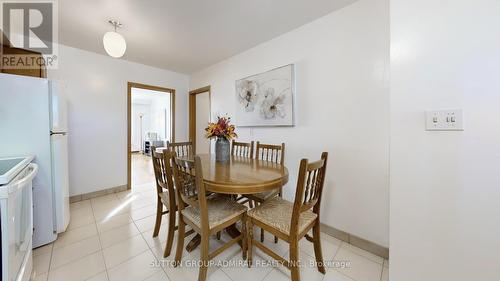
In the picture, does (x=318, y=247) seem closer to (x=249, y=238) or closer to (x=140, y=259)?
(x=249, y=238)

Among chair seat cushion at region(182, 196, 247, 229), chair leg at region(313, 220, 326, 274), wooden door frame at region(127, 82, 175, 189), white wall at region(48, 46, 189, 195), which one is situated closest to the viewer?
chair seat cushion at region(182, 196, 247, 229)

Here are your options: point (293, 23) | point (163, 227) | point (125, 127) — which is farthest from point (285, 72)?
point (125, 127)

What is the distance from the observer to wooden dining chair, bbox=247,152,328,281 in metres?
1.13

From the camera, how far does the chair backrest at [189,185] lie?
1.18 metres

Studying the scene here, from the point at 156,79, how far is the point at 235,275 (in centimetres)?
362

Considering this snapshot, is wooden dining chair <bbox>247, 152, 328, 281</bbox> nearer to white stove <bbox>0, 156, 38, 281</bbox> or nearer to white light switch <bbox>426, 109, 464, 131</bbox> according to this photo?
white light switch <bbox>426, 109, 464, 131</bbox>

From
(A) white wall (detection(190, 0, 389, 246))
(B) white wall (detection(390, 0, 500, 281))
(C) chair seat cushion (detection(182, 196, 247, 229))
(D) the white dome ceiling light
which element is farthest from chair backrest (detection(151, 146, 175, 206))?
(B) white wall (detection(390, 0, 500, 281))

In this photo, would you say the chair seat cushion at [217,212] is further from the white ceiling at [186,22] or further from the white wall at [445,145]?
the white ceiling at [186,22]

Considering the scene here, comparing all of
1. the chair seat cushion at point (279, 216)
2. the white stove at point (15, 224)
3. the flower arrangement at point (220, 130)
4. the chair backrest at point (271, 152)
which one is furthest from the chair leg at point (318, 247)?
the white stove at point (15, 224)

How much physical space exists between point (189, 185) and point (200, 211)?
29cm

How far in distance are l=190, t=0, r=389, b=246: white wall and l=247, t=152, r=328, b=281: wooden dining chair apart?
63 cm
